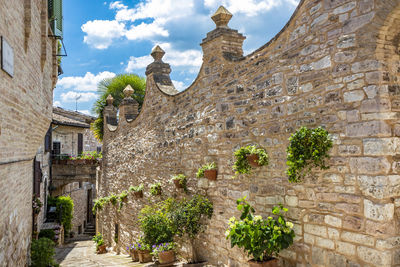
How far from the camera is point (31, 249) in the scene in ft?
28.4

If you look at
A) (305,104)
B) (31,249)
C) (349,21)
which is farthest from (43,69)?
(349,21)

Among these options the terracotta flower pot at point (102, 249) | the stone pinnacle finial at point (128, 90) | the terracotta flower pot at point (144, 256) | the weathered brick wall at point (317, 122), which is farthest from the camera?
the terracotta flower pot at point (102, 249)

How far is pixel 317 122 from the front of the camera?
173 inches

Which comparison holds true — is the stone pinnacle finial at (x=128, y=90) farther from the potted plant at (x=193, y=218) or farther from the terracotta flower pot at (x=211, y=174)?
the terracotta flower pot at (x=211, y=174)

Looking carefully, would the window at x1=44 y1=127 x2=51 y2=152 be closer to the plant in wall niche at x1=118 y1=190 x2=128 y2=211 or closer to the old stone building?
the old stone building

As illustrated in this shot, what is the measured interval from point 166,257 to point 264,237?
11.1 feet

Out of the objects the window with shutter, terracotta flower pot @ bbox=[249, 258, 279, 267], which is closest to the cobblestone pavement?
terracotta flower pot @ bbox=[249, 258, 279, 267]

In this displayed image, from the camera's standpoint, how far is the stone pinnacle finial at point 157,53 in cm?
976

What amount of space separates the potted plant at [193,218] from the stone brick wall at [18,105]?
2834 millimetres

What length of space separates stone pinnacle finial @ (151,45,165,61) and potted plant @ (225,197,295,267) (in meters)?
6.19

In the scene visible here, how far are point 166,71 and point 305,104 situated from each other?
231 inches

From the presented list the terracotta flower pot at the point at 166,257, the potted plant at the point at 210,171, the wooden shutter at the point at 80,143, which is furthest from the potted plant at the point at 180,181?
the wooden shutter at the point at 80,143

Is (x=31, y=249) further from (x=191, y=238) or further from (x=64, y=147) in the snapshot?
(x=64, y=147)

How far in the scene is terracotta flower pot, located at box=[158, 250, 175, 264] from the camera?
7.35 meters
